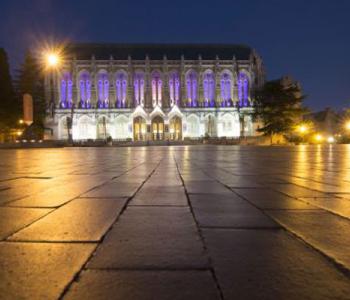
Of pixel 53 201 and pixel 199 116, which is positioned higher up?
pixel 199 116

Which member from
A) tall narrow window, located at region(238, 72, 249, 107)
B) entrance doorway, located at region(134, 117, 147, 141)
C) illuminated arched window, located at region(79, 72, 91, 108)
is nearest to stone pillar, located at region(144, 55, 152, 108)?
entrance doorway, located at region(134, 117, 147, 141)

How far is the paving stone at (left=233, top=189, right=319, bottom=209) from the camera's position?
3.05m

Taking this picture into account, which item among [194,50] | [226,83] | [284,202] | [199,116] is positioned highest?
[194,50]

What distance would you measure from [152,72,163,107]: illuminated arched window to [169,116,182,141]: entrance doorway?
14.3 feet

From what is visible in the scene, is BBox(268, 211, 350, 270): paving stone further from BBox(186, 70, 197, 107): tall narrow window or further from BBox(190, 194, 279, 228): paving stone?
BBox(186, 70, 197, 107): tall narrow window

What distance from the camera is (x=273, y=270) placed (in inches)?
59.6

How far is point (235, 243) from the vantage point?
1901 millimetres

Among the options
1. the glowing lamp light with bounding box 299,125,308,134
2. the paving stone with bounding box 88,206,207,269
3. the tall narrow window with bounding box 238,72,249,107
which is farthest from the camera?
the tall narrow window with bounding box 238,72,249,107

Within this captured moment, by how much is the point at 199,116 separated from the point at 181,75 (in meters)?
8.55

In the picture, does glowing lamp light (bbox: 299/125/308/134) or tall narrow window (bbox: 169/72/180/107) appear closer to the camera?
glowing lamp light (bbox: 299/125/308/134)

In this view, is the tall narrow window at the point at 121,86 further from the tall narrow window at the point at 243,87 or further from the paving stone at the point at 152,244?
the paving stone at the point at 152,244

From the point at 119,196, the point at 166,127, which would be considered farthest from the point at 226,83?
the point at 119,196

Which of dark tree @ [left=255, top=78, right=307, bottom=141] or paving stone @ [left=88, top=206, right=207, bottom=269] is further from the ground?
dark tree @ [left=255, top=78, right=307, bottom=141]

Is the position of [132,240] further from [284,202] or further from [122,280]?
[284,202]
